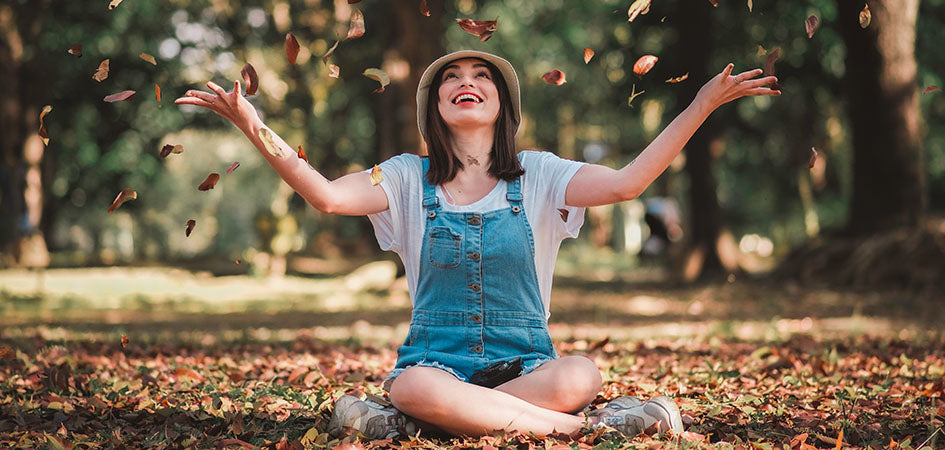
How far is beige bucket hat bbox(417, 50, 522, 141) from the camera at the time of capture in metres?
3.98

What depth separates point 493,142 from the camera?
4051 mm

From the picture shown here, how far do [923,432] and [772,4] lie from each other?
13.1 metres

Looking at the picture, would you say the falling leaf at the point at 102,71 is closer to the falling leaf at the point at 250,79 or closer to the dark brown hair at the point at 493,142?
the falling leaf at the point at 250,79

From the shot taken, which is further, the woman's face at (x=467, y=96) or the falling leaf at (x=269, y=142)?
the woman's face at (x=467, y=96)

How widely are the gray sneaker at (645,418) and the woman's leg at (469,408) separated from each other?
186mm

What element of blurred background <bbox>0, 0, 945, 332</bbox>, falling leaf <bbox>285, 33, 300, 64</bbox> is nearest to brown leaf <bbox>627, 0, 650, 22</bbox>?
blurred background <bbox>0, 0, 945, 332</bbox>

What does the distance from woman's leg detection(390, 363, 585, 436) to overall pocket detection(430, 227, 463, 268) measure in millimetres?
466

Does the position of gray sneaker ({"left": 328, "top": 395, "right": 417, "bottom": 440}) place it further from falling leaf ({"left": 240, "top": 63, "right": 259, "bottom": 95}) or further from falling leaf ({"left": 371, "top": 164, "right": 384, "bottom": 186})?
falling leaf ({"left": 240, "top": 63, "right": 259, "bottom": 95})

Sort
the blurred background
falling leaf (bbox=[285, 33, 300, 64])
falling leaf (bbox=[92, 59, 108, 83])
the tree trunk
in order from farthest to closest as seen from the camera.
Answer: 1. the blurred background
2. the tree trunk
3. falling leaf (bbox=[92, 59, 108, 83])
4. falling leaf (bbox=[285, 33, 300, 64])

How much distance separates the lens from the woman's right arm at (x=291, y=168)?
10.9 ft

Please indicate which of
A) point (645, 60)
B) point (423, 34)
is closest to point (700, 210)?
point (423, 34)

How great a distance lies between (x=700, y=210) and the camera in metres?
15.9

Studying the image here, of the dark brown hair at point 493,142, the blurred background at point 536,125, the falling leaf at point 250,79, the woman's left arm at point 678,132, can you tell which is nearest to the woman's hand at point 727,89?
the woman's left arm at point 678,132

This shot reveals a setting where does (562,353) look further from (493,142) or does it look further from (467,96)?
(467,96)
